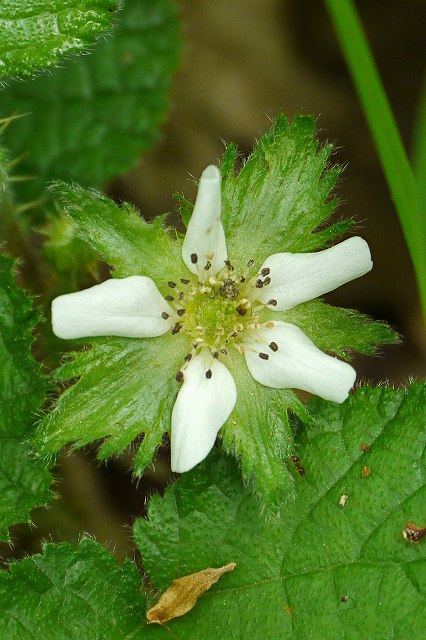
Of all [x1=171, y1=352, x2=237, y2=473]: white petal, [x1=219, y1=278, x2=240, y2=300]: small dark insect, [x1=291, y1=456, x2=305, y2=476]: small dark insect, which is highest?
[x1=219, y1=278, x2=240, y2=300]: small dark insect

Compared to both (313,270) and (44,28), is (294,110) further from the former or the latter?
(313,270)

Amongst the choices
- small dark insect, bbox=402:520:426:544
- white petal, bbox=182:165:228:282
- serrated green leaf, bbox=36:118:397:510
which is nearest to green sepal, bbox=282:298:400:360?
serrated green leaf, bbox=36:118:397:510

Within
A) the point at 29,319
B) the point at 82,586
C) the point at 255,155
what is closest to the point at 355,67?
the point at 255,155

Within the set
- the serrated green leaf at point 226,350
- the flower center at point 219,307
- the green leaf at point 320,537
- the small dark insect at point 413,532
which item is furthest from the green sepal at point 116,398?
the small dark insect at point 413,532

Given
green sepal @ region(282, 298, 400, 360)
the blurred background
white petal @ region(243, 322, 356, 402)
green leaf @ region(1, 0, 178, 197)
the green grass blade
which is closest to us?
white petal @ region(243, 322, 356, 402)

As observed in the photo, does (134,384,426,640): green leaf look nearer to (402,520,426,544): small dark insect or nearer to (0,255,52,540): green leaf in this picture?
(402,520,426,544): small dark insect

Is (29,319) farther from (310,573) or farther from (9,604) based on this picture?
(310,573)
